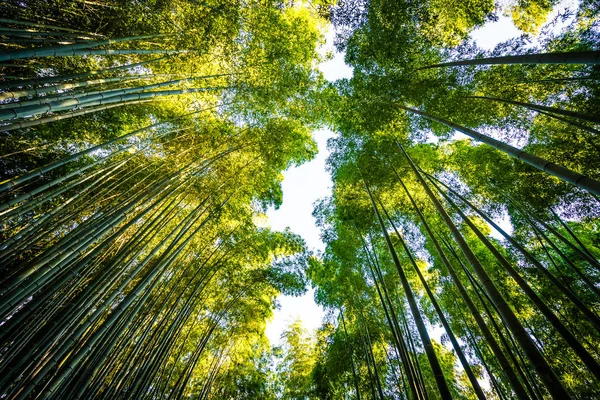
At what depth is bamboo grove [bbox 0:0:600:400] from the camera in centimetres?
255

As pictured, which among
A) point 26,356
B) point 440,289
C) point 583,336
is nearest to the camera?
point 26,356

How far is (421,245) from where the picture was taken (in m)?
6.84

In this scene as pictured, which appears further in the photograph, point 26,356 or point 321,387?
point 321,387

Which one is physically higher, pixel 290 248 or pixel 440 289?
pixel 290 248

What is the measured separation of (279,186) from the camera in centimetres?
699

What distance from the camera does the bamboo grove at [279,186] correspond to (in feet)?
8.36

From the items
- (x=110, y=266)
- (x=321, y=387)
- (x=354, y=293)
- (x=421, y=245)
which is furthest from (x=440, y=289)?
(x=110, y=266)

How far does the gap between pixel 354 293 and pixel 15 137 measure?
717 cm

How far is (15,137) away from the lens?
432cm

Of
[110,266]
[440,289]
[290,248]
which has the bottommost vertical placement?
[110,266]

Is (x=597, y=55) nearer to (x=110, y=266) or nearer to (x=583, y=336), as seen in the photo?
(x=110, y=266)

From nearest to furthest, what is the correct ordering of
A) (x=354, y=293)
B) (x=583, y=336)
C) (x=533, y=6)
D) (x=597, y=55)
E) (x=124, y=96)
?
(x=597, y=55) < (x=124, y=96) < (x=533, y=6) < (x=583, y=336) < (x=354, y=293)

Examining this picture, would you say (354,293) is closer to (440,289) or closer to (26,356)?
(440,289)

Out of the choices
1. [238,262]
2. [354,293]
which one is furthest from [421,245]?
[238,262]
